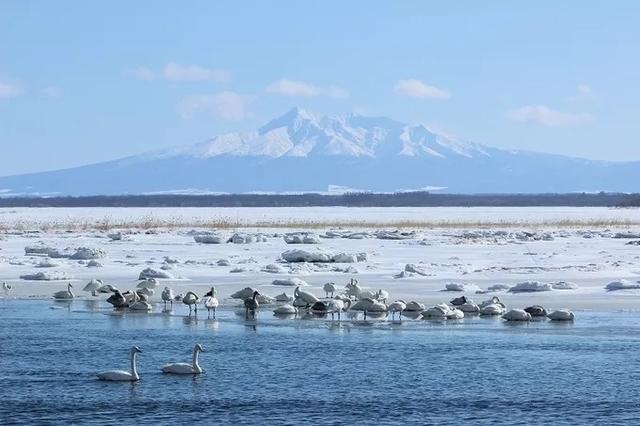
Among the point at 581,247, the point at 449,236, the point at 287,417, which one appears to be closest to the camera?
the point at 287,417

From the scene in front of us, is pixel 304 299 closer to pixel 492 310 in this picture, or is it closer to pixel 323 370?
pixel 492 310

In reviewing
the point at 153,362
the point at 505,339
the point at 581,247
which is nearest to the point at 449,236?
the point at 581,247

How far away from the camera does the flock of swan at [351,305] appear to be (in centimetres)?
2336

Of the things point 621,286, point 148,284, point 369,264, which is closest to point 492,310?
point 621,286

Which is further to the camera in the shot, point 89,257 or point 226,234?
point 226,234

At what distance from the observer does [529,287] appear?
27594 mm

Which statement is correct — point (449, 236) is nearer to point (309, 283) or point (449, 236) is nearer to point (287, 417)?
point (309, 283)

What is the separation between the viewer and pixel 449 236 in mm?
50594

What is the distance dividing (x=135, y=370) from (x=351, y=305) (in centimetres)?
876

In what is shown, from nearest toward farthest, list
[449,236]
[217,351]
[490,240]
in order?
1. [217,351]
2. [490,240]
3. [449,236]

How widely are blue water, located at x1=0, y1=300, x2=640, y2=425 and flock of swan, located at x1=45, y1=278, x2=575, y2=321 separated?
48 cm

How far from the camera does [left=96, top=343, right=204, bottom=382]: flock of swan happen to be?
16.2 m

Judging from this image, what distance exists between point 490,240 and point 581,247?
18.1 ft

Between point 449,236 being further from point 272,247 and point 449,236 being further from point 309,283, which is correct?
point 309,283
